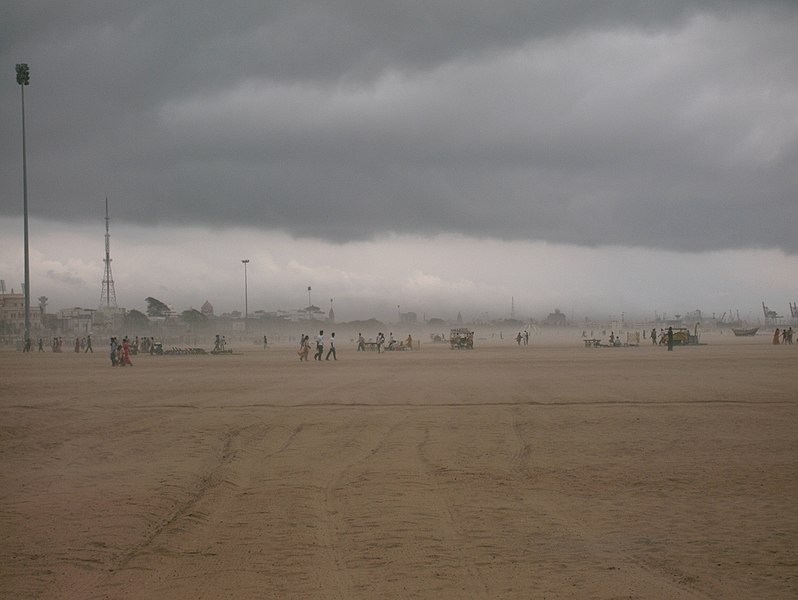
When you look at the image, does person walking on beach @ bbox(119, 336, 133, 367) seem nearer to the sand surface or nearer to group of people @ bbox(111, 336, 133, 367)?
group of people @ bbox(111, 336, 133, 367)

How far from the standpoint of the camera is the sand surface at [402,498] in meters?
6.21

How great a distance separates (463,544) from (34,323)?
550 ft

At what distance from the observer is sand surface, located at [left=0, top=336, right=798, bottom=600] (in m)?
6.21

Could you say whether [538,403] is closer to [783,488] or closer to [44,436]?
[783,488]

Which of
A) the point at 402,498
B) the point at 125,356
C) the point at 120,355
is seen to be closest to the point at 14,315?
the point at 120,355

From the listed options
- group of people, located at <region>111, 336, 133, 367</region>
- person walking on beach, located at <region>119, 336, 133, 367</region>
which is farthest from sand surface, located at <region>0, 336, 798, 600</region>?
group of people, located at <region>111, 336, 133, 367</region>

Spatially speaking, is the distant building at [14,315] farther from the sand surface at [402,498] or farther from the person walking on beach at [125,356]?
the sand surface at [402,498]

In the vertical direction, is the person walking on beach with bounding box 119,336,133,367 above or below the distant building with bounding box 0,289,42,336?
below

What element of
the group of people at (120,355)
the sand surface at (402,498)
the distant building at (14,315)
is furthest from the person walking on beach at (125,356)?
the distant building at (14,315)

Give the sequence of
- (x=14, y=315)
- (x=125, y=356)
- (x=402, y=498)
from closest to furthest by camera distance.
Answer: (x=402, y=498)
(x=125, y=356)
(x=14, y=315)

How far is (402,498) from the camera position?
9.00 meters

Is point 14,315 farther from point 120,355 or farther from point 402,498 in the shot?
point 402,498

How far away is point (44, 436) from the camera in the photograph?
13.6 m

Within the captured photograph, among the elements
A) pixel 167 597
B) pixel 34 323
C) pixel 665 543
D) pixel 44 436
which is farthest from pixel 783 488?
pixel 34 323
